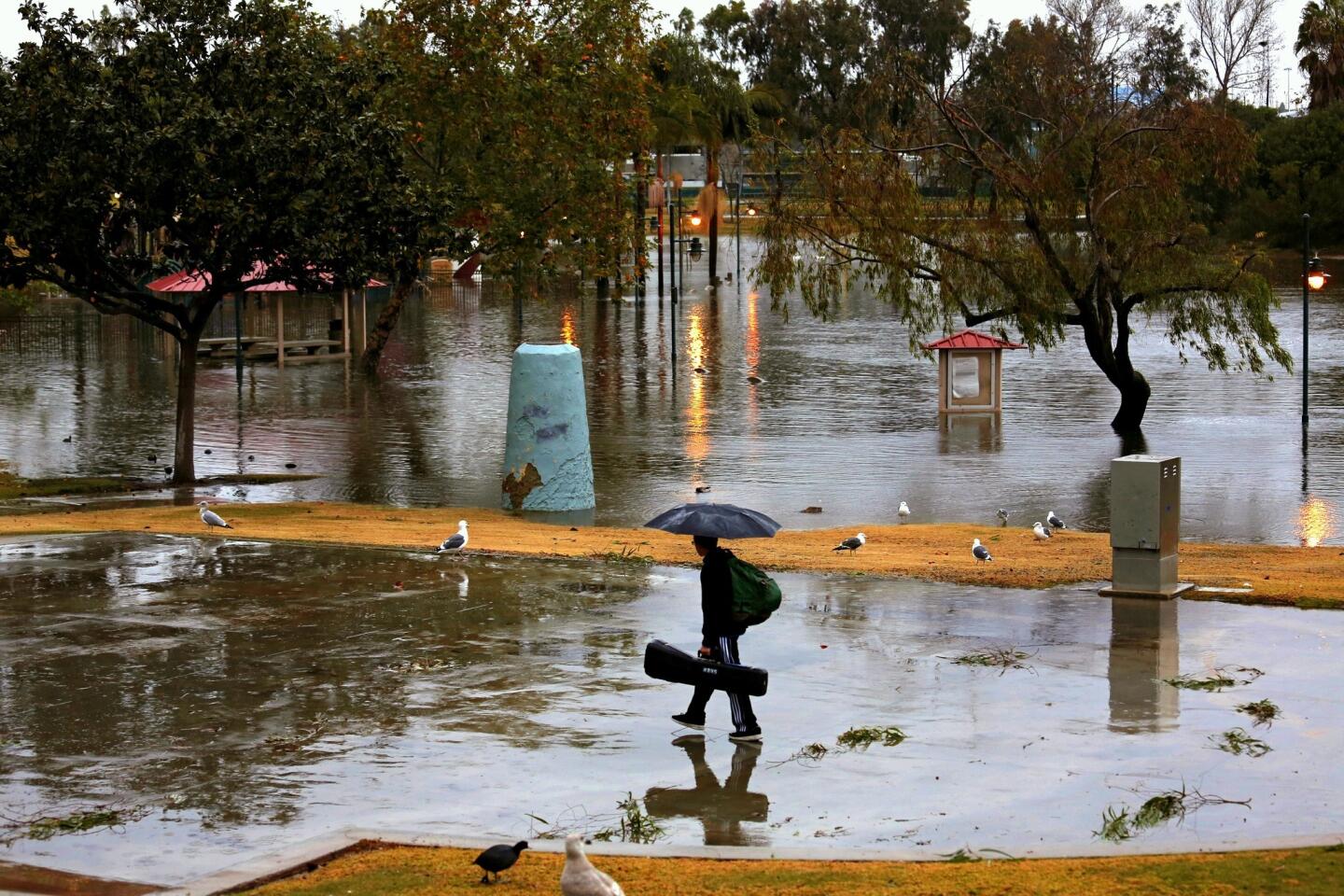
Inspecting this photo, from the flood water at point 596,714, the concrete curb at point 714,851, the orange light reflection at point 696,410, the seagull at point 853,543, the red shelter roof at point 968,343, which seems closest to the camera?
the concrete curb at point 714,851

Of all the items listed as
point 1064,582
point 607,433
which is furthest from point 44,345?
point 1064,582

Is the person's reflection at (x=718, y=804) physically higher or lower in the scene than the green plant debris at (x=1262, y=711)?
lower

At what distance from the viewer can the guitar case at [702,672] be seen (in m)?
10.1

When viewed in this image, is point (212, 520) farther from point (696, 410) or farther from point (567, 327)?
point (567, 327)

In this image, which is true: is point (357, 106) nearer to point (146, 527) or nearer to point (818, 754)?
point (146, 527)

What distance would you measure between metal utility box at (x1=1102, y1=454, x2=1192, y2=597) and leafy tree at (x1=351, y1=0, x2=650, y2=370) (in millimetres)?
28108

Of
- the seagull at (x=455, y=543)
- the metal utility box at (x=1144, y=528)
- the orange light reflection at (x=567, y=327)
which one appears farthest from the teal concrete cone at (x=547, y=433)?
the orange light reflection at (x=567, y=327)

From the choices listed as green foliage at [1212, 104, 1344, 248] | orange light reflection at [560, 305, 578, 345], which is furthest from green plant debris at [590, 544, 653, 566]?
green foliage at [1212, 104, 1344, 248]

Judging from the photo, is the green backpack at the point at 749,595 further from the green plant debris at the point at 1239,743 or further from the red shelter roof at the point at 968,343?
the red shelter roof at the point at 968,343

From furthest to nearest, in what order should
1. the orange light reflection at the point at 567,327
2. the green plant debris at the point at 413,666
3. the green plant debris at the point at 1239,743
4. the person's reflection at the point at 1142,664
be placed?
1. the orange light reflection at the point at 567,327
2. the green plant debris at the point at 413,666
3. the person's reflection at the point at 1142,664
4. the green plant debris at the point at 1239,743

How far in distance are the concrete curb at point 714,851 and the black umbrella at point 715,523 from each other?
243 cm

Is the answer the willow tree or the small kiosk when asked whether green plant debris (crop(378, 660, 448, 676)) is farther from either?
the small kiosk

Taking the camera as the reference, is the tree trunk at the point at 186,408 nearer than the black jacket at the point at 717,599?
No

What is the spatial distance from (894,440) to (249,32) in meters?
14.4
